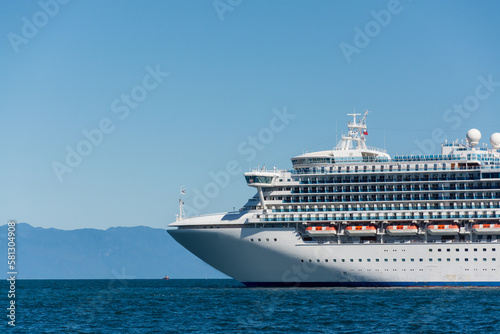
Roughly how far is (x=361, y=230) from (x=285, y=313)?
1901cm

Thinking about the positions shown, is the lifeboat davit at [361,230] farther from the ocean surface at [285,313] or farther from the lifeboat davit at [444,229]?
the ocean surface at [285,313]

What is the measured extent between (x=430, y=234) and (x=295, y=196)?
486 inches

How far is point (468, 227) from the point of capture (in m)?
70.1

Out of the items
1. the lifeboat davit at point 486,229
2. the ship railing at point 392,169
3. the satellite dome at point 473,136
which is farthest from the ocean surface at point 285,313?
the satellite dome at point 473,136

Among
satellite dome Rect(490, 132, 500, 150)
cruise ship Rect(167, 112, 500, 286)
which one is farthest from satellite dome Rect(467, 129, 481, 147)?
satellite dome Rect(490, 132, 500, 150)

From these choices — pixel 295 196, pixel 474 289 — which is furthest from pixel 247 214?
pixel 474 289

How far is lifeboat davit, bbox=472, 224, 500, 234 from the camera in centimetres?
6838

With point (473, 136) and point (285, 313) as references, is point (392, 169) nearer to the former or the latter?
point (473, 136)

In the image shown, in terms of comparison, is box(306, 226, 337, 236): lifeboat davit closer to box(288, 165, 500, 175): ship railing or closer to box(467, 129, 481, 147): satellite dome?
box(288, 165, 500, 175): ship railing

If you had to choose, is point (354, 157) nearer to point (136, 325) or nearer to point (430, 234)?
point (430, 234)

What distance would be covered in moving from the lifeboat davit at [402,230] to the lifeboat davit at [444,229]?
1.34 m

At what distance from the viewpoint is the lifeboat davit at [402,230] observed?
229 feet

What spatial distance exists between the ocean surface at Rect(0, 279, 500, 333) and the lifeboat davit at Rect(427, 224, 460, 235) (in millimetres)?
4775

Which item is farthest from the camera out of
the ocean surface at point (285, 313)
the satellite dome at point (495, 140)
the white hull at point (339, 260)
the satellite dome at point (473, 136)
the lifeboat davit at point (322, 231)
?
the satellite dome at point (495, 140)
